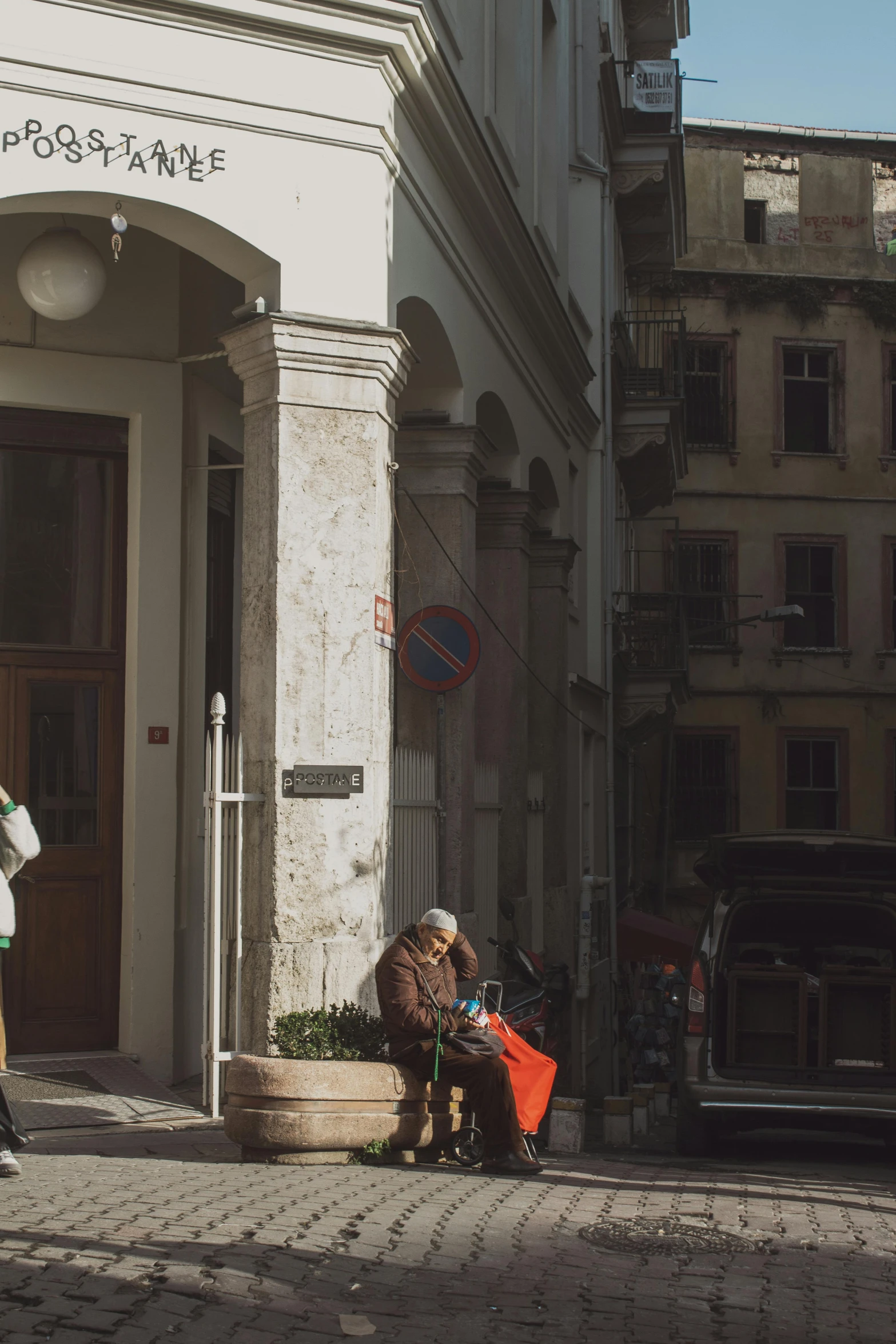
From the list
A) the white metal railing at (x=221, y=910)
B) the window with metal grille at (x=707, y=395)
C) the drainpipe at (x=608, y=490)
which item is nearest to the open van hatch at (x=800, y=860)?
the white metal railing at (x=221, y=910)

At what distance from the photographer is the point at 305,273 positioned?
31.1 feet

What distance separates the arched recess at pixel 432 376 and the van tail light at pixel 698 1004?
4615mm

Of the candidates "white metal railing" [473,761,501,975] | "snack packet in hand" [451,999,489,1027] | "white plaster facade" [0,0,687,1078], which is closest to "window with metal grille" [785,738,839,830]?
"white metal railing" [473,761,501,975]

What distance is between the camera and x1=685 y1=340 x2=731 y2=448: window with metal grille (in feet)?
103

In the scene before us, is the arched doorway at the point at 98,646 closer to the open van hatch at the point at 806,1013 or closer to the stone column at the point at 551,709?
the open van hatch at the point at 806,1013

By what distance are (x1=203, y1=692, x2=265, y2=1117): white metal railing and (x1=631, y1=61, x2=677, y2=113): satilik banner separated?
57.7 ft

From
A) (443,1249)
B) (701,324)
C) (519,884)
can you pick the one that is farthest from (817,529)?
(443,1249)

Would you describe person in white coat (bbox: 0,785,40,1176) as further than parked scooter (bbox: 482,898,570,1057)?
No

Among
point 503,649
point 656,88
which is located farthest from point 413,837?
point 656,88

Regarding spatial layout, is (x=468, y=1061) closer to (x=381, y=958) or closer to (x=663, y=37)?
(x=381, y=958)

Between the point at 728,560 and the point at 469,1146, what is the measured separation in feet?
79.5

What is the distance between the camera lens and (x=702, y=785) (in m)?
30.5

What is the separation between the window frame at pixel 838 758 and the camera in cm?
3094

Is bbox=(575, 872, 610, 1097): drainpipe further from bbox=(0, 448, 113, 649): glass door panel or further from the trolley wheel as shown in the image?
the trolley wheel
